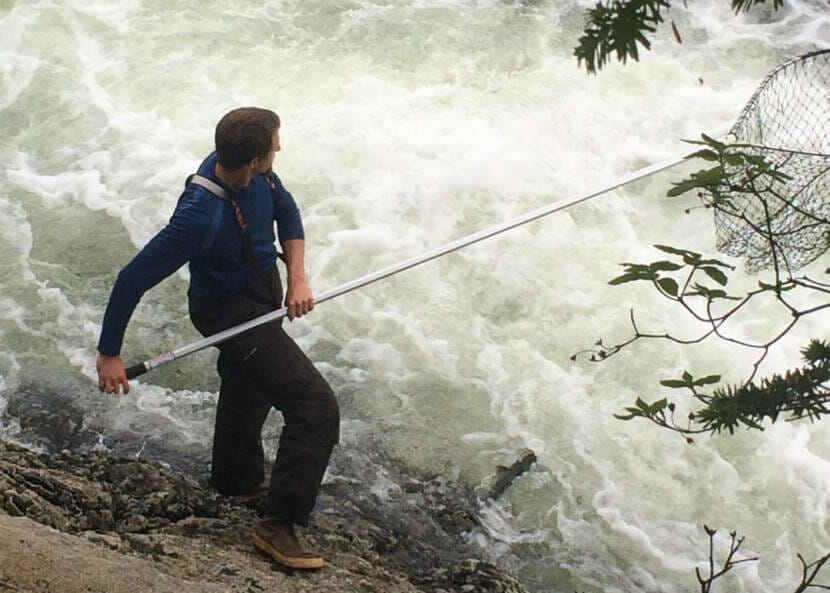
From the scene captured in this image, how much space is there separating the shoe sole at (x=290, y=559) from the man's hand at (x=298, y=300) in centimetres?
79

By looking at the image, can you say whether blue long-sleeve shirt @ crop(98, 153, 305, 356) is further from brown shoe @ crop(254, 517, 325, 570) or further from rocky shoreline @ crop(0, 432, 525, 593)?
brown shoe @ crop(254, 517, 325, 570)

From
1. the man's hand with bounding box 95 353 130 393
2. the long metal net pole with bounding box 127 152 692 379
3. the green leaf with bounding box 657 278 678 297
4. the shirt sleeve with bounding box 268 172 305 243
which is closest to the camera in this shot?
the green leaf with bounding box 657 278 678 297

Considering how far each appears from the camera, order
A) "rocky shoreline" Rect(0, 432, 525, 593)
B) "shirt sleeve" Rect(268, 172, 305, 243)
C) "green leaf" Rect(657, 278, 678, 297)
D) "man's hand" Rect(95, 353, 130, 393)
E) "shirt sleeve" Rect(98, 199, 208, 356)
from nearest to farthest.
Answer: "green leaf" Rect(657, 278, 678, 297)
"rocky shoreline" Rect(0, 432, 525, 593)
"shirt sleeve" Rect(98, 199, 208, 356)
"man's hand" Rect(95, 353, 130, 393)
"shirt sleeve" Rect(268, 172, 305, 243)

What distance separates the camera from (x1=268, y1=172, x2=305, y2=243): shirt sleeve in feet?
11.5

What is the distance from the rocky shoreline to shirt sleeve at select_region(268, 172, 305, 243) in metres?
1.06

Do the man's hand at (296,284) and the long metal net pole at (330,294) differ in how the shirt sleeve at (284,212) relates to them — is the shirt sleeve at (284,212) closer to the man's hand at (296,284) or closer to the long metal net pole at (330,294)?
the man's hand at (296,284)

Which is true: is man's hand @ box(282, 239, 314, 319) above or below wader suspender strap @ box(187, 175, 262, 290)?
below

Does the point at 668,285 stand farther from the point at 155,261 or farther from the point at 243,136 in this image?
the point at 155,261

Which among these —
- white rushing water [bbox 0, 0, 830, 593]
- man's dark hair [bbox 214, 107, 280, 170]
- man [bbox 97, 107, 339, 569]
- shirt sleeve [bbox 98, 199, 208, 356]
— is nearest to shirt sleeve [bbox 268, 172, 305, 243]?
man [bbox 97, 107, 339, 569]

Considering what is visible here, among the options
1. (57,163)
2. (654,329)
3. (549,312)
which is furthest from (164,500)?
(57,163)

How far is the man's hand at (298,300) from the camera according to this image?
343 cm

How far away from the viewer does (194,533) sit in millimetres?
3535

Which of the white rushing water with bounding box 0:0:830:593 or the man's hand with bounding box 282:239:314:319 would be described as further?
the white rushing water with bounding box 0:0:830:593

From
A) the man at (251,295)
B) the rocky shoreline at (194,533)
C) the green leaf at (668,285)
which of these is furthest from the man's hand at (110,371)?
the green leaf at (668,285)
